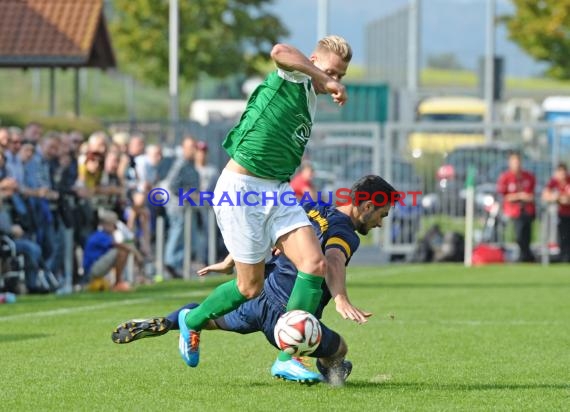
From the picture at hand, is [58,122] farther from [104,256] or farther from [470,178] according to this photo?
[104,256]

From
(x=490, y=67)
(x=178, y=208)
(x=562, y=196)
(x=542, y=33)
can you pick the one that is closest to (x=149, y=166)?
(x=178, y=208)

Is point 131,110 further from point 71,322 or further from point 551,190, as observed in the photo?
point 71,322

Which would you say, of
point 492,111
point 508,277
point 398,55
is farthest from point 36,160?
point 398,55

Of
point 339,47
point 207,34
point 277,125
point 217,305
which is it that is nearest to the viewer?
point 339,47

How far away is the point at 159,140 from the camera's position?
2850cm

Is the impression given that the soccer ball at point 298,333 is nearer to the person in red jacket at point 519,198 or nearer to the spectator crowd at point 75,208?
the spectator crowd at point 75,208

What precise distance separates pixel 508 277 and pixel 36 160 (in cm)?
742

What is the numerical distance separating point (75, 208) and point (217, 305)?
10.2 metres

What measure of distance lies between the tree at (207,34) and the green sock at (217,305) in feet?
120

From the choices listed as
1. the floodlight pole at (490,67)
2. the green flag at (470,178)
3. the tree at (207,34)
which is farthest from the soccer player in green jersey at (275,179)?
the tree at (207,34)

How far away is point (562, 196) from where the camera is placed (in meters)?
26.0

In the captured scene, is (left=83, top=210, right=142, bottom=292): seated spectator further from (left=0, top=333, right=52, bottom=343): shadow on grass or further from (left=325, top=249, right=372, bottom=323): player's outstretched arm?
(left=325, top=249, right=372, bottom=323): player's outstretched arm

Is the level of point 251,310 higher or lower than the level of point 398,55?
lower

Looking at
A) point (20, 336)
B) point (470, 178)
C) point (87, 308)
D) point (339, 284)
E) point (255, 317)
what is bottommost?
point (87, 308)
